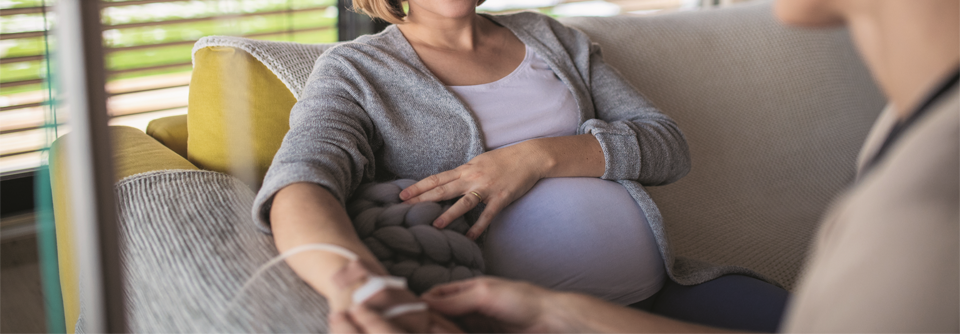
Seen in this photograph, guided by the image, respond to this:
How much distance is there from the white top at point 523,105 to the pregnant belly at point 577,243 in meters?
0.11

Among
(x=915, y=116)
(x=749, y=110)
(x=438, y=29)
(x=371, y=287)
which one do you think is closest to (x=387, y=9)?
(x=438, y=29)

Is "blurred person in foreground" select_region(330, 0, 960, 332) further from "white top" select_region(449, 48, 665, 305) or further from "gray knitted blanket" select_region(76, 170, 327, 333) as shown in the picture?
"white top" select_region(449, 48, 665, 305)

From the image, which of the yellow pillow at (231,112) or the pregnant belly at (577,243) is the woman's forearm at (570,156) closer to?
the pregnant belly at (577,243)

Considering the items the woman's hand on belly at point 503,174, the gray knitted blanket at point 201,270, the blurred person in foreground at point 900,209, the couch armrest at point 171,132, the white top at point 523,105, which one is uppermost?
the blurred person in foreground at point 900,209

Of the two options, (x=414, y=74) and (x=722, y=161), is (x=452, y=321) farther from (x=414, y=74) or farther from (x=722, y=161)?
(x=722, y=161)

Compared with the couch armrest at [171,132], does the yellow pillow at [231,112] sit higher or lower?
higher

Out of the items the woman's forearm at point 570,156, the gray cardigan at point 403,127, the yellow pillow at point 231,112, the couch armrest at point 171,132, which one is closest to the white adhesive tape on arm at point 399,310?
the gray cardigan at point 403,127

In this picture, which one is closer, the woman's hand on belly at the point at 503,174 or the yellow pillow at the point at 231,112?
the woman's hand on belly at the point at 503,174

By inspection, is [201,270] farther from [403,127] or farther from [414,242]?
[403,127]

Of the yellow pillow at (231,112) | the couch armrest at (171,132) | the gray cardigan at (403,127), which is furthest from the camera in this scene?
the couch armrest at (171,132)

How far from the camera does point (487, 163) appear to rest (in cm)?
87

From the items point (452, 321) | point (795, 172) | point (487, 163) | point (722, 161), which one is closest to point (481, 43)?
point (487, 163)

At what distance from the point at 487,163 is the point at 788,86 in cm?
114

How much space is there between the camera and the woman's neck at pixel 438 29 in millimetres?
1021
